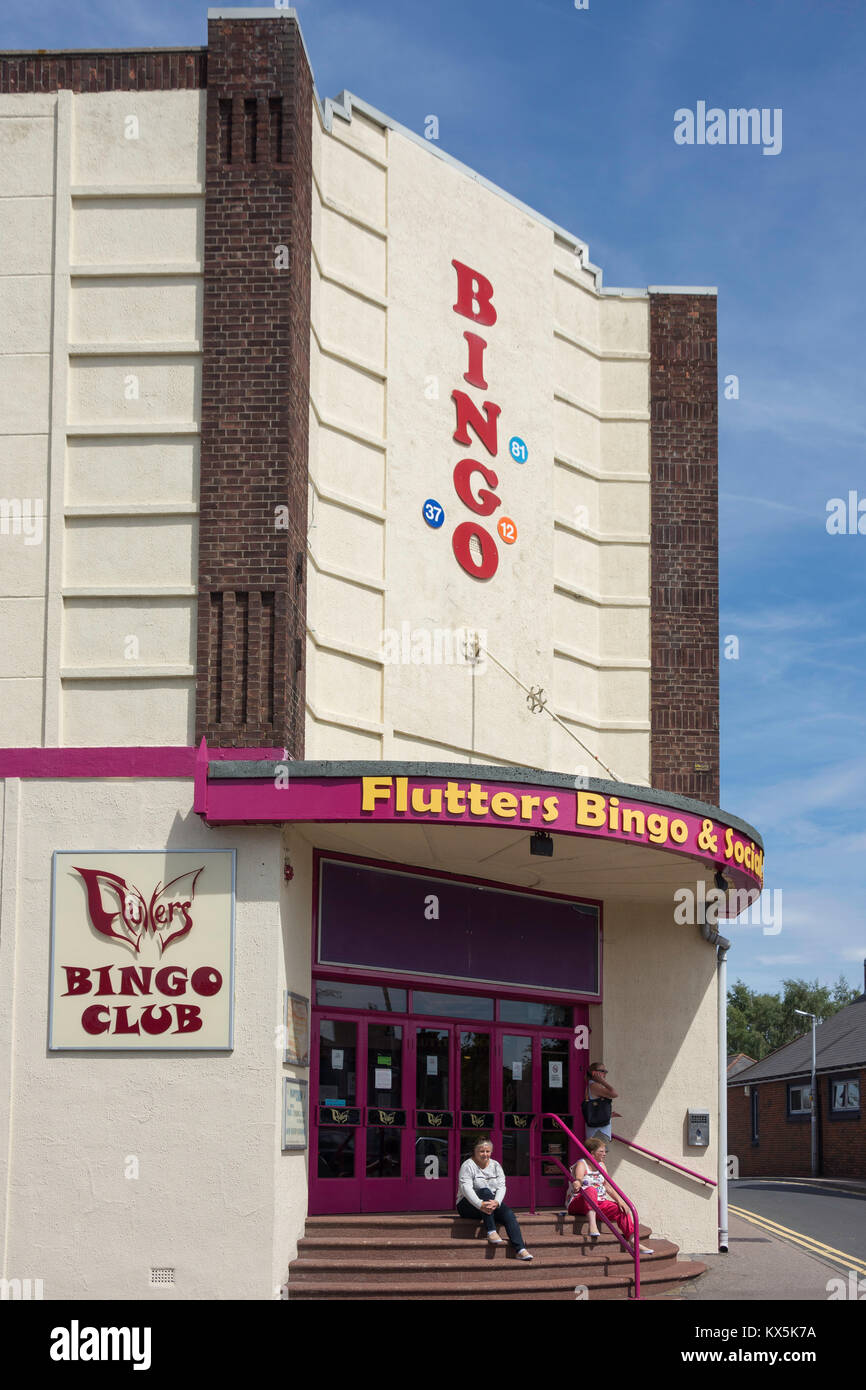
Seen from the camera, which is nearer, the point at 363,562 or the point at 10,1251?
the point at 10,1251

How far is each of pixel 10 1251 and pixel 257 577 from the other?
7404 mm

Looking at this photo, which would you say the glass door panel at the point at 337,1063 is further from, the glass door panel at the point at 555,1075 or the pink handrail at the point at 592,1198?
the glass door panel at the point at 555,1075

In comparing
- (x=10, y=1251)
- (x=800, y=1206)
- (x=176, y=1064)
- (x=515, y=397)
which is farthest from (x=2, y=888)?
(x=800, y=1206)

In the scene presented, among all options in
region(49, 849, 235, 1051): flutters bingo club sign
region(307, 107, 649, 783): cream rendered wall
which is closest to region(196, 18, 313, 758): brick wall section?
region(307, 107, 649, 783): cream rendered wall

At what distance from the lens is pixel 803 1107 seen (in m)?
52.6

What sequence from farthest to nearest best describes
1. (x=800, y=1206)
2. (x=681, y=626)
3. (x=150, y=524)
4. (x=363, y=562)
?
(x=800, y=1206), (x=681, y=626), (x=363, y=562), (x=150, y=524)

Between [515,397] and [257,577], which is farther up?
[515,397]

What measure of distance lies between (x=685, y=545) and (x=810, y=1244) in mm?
10326

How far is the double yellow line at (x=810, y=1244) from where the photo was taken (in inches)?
782

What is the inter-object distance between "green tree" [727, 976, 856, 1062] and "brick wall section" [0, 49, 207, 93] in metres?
96.3

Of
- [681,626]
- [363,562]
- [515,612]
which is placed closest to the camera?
[363,562]

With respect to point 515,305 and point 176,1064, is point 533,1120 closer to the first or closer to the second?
point 176,1064

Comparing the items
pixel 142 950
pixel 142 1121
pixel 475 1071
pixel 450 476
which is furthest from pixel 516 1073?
pixel 450 476
